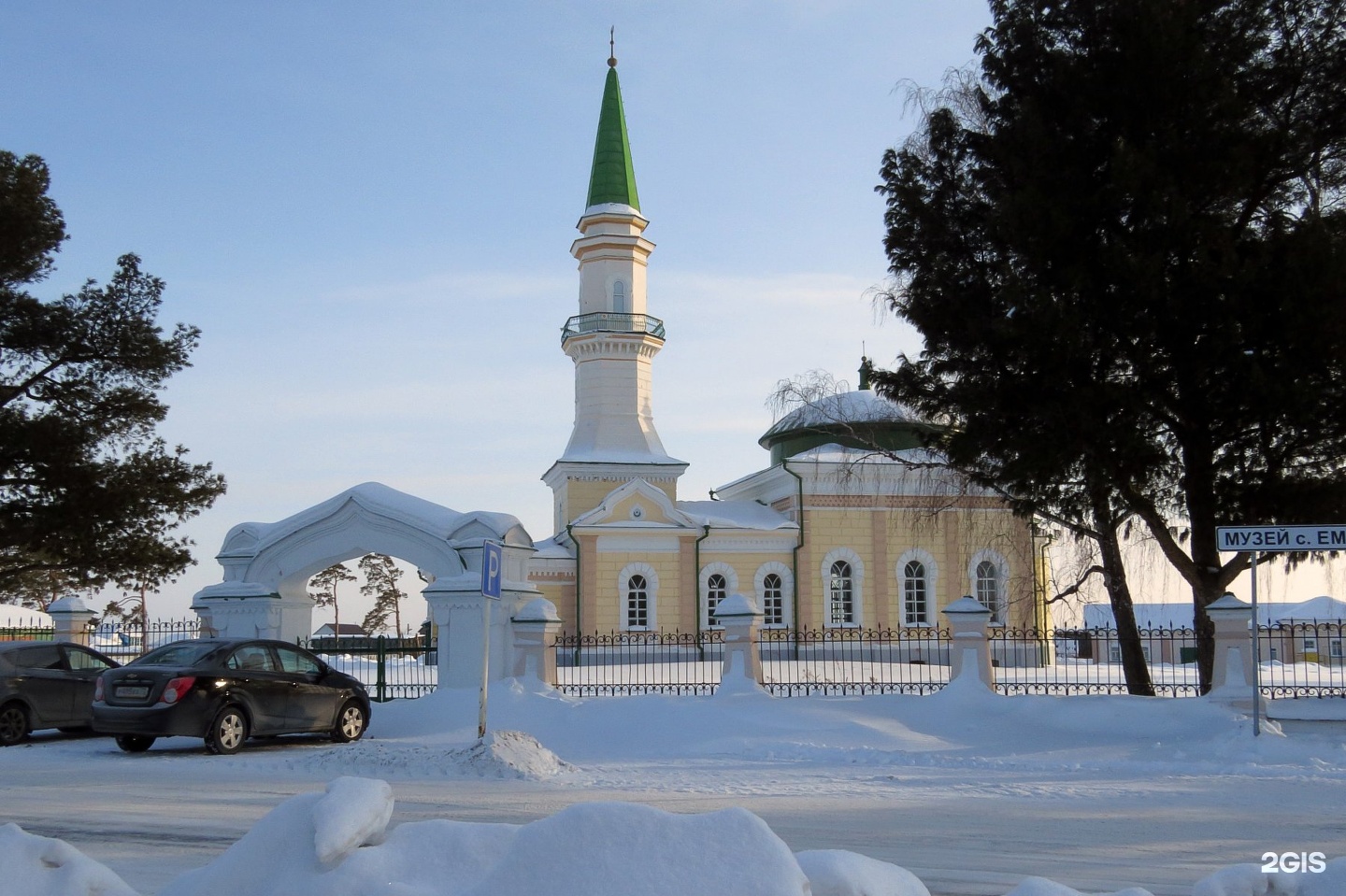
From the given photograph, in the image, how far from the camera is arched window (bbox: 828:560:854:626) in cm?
3653

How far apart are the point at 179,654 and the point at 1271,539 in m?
12.8

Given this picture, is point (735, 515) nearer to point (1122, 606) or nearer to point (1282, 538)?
point (1122, 606)

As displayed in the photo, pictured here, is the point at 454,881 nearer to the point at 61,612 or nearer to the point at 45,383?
the point at 61,612

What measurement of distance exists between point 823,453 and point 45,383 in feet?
71.7

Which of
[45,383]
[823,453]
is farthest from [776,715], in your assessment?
[823,453]

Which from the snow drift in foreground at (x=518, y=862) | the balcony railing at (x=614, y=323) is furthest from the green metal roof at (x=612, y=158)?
the snow drift in foreground at (x=518, y=862)

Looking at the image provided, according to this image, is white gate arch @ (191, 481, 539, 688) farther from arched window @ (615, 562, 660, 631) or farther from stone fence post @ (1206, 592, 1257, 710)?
arched window @ (615, 562, 660, 631)

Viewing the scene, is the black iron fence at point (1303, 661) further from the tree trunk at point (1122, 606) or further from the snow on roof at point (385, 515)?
the snow on roof at point (385, 515)

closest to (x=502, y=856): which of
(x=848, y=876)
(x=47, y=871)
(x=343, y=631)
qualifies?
(x=848, y=876)

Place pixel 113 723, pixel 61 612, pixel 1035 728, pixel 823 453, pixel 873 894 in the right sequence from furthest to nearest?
pixel 823 453, pixel 61 612, pixel 1035 728, pixel 113 723, pixel 873 894

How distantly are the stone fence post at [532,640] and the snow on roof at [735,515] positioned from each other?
17954 mm

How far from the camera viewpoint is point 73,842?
7898 millimetres

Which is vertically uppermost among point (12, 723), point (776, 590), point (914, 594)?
point (776, 590)

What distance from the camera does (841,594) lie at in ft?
121
